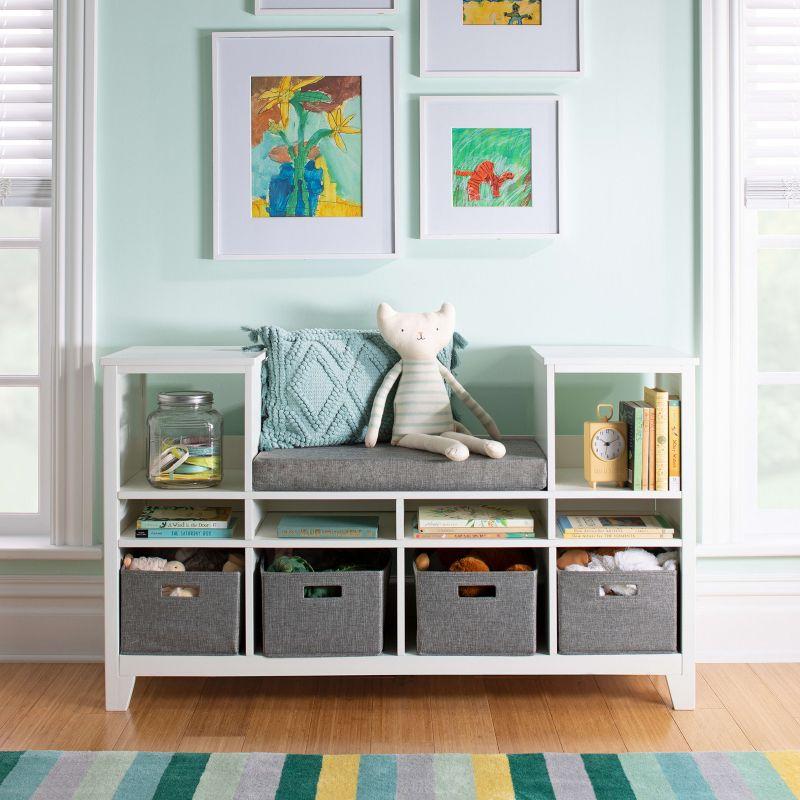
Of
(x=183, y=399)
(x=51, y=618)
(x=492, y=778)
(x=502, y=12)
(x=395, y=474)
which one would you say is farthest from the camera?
(x=51, y=618)

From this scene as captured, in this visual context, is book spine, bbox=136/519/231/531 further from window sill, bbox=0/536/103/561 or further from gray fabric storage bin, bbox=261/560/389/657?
window sill, bbox=0/536/103/561

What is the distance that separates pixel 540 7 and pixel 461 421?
1.10m

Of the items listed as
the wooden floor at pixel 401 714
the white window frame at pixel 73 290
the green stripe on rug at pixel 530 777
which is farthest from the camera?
the white window frame at pixel 73 290

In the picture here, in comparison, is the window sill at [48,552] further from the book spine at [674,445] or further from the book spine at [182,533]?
the book spine at [674,445]

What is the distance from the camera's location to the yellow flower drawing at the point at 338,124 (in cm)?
239

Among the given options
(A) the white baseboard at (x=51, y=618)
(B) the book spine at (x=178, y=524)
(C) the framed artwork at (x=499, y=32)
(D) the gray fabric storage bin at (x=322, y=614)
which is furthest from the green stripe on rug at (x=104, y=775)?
(C) the framed artwork at (x=499, y=32)

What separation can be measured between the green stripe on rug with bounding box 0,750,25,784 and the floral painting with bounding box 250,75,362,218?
4.57 ft

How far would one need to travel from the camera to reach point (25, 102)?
2.42 m

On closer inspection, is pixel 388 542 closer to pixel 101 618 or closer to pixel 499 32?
pixel 101 618

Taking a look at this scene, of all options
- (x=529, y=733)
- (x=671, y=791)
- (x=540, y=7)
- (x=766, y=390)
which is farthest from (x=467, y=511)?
(x=540, y=7)

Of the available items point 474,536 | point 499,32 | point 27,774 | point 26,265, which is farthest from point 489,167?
point 27,774

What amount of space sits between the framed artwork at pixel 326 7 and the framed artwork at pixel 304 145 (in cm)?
6

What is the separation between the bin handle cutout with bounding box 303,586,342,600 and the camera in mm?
2146

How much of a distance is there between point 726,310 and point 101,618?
1873 millimetres
